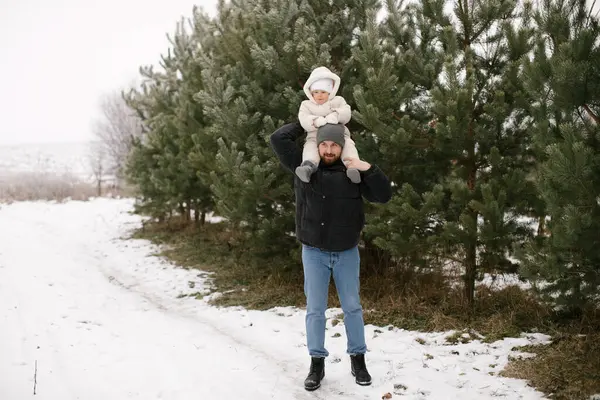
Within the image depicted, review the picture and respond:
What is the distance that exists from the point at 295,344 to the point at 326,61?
364cm

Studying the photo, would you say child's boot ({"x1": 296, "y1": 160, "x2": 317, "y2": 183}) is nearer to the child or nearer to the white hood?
the child

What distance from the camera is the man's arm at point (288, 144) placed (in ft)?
12.7

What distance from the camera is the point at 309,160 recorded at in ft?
12.1

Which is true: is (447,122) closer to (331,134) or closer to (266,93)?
(331,134)

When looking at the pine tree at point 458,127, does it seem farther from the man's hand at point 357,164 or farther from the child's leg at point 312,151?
the man's hand at point 357,164

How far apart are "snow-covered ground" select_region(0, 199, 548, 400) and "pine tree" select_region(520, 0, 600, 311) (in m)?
0.99

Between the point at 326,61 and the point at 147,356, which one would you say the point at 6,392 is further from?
the point at 326,61

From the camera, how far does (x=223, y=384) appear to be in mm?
3998

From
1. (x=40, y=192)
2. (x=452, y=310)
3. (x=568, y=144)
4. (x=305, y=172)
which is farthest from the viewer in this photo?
(x=40, y=192)

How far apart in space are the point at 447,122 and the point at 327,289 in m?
2.42

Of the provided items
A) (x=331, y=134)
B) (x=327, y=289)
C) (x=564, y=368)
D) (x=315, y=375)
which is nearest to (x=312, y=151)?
(x=331, y=134)

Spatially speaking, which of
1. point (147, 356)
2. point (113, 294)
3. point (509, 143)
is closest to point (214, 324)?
point (147, 356)

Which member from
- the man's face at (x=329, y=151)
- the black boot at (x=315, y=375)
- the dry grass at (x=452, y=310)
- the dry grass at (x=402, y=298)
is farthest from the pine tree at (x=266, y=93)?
the black boot at (x=315, y=375)

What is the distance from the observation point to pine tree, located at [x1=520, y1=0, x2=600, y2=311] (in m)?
3.46
